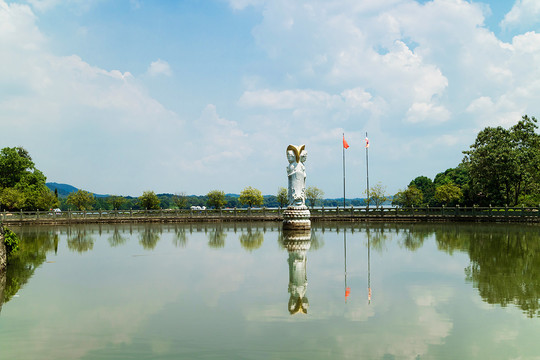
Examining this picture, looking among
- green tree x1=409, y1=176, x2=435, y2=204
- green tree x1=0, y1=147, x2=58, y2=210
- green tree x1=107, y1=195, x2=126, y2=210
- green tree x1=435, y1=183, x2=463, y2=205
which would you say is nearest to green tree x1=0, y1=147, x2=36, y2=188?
green tree x1=0, y1=147, x2=58, y2=210

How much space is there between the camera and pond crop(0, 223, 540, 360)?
741 centimetres

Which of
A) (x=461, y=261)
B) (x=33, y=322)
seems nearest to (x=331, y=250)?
(x=461, y=261)

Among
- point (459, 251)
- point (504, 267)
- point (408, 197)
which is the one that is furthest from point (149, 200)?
point (504, 267)

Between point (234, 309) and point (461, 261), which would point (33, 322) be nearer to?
point (234, 309)

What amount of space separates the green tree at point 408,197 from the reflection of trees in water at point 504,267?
3921 cm

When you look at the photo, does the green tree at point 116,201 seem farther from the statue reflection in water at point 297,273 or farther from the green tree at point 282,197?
the statue reflection in water at point 297,273

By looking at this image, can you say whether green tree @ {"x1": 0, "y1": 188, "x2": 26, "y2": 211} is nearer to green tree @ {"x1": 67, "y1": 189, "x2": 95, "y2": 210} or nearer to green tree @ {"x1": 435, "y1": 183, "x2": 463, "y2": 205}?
green tree @ {"x1": 67, "y1": 189, "x2": 95, "y2": 210}

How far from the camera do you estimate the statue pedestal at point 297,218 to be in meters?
30.6

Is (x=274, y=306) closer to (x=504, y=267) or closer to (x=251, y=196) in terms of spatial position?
(x=504, y=267)

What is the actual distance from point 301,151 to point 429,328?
24000mm

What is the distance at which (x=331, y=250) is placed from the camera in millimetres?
20812

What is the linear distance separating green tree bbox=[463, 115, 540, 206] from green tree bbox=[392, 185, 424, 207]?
18927 mm

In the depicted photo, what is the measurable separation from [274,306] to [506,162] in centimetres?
3746

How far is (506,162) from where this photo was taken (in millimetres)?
40156
